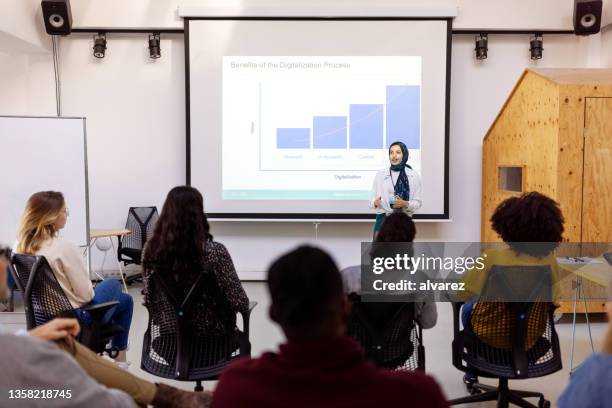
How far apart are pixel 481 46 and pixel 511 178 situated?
158 cm

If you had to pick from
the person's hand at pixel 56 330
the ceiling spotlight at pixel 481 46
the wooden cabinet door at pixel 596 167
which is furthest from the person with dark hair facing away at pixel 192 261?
the ceiling spotlight at pixel 481 46

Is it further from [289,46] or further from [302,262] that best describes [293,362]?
[289,46]

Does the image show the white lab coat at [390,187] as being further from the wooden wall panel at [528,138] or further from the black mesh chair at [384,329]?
the black mesh chair at [384,329]

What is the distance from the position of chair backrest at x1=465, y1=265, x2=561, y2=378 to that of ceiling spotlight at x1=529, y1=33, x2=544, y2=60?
4412 mm

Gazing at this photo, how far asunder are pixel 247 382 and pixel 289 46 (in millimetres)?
5471

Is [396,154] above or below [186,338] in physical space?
above

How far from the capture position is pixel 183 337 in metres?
2.42

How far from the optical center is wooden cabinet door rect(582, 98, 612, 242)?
4.43m

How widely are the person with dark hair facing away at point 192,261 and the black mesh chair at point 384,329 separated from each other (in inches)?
20.5

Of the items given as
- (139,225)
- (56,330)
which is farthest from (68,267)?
(139,225)

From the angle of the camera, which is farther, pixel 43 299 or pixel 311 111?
pixel 311 111

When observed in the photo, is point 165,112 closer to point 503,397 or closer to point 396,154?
point 396,154

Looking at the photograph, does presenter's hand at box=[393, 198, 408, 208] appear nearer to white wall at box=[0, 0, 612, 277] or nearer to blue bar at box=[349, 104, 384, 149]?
blue bar at box=[349, 104, 384, 149]

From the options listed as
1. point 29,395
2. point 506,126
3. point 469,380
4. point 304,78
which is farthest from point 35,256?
point 506,126
